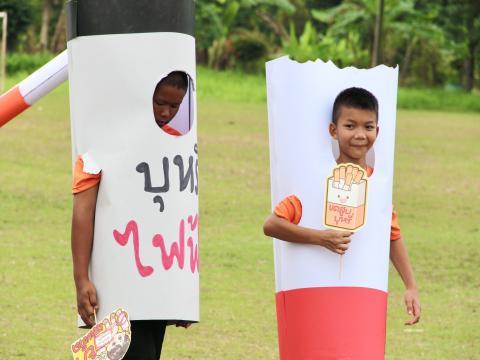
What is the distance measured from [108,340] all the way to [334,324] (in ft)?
2.52

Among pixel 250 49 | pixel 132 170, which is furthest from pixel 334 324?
pixel 250 49

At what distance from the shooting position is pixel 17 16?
88.3ft

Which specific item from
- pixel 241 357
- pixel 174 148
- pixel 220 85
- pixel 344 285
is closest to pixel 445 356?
pixel 241 357

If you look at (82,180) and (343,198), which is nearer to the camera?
(82,180)

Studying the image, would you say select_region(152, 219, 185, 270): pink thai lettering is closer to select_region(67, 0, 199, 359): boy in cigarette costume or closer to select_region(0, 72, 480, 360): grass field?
select_region(67, 0, 199, 359): boy in cigarette costume

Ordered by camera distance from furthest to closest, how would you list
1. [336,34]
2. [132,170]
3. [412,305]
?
[336,34] → [412,305] → [132,170]

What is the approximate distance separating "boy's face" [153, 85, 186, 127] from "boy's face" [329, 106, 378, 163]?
0.54m

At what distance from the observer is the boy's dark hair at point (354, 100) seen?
425 centimetres

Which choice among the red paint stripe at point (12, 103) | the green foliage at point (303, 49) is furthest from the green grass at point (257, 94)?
the red paint stripe at point (12, 103)

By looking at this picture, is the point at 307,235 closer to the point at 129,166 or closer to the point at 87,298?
the point at 129,166

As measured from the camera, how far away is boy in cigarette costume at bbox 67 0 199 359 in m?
4.01

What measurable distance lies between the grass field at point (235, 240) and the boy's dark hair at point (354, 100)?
10.5 ft

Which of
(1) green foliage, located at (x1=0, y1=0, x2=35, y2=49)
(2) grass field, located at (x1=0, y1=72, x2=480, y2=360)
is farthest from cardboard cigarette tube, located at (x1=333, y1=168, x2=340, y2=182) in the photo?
(1) green foliage, located at (x1=0, y1=0, x2=35, y2=49)

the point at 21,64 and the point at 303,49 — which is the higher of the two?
the point at 303,49
